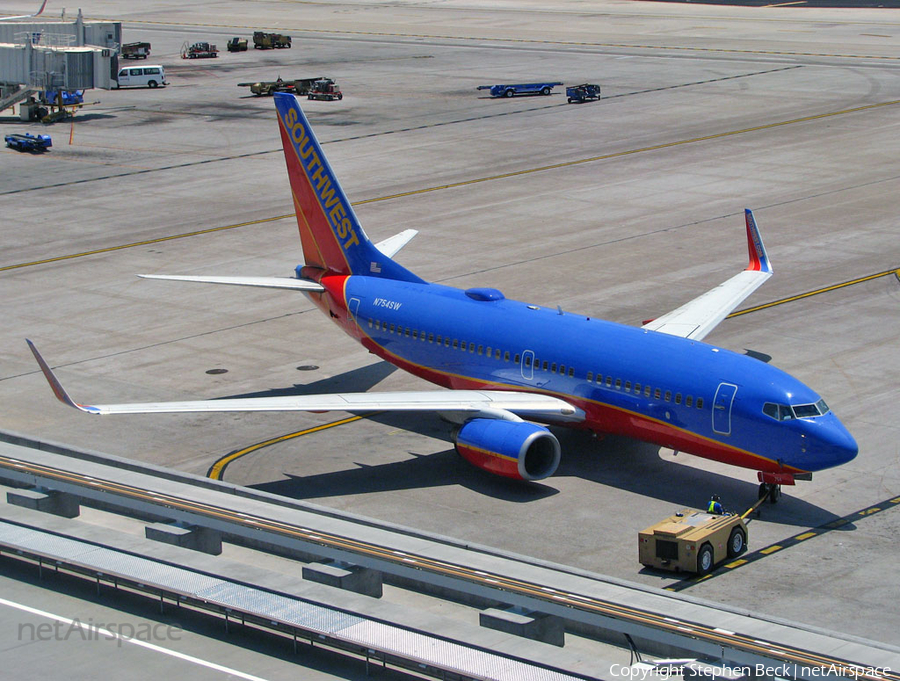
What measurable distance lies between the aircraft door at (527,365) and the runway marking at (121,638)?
1725 centimetres

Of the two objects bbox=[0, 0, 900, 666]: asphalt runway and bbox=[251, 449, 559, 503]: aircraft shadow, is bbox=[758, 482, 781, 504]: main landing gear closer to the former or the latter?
bbox=[0, 0, 900, 666]: asphalt runway

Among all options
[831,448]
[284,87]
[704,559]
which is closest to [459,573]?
[704,559]

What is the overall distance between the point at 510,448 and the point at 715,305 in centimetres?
1368

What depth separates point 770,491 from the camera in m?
33.9

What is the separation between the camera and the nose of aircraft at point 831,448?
32.7 metres

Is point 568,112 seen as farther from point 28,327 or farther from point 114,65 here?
point 28,327

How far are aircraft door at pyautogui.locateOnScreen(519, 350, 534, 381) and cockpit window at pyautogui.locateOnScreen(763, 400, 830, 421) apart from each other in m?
7.59

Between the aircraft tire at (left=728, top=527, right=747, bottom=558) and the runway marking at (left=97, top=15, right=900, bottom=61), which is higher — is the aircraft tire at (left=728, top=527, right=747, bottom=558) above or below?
below

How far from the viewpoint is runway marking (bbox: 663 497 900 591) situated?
29.7m

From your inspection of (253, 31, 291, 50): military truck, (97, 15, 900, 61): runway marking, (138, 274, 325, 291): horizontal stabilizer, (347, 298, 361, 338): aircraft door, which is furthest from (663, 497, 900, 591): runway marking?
(253, 31, 291, 50): military truck

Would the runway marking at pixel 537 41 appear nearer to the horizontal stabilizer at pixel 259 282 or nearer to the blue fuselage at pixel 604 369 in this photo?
the horizontal stabilizer at pixel 259 282

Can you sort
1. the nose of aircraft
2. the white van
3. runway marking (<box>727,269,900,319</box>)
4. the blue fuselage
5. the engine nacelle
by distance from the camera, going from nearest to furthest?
1. the nose of aircraft
2. the blue fuselage
3. the engine nacelle
4. runway marking (<box>727,269,900,319</box>)
5. the white van

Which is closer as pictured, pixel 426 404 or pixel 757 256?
pixel 426 404

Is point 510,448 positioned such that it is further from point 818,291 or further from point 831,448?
point 818,291
